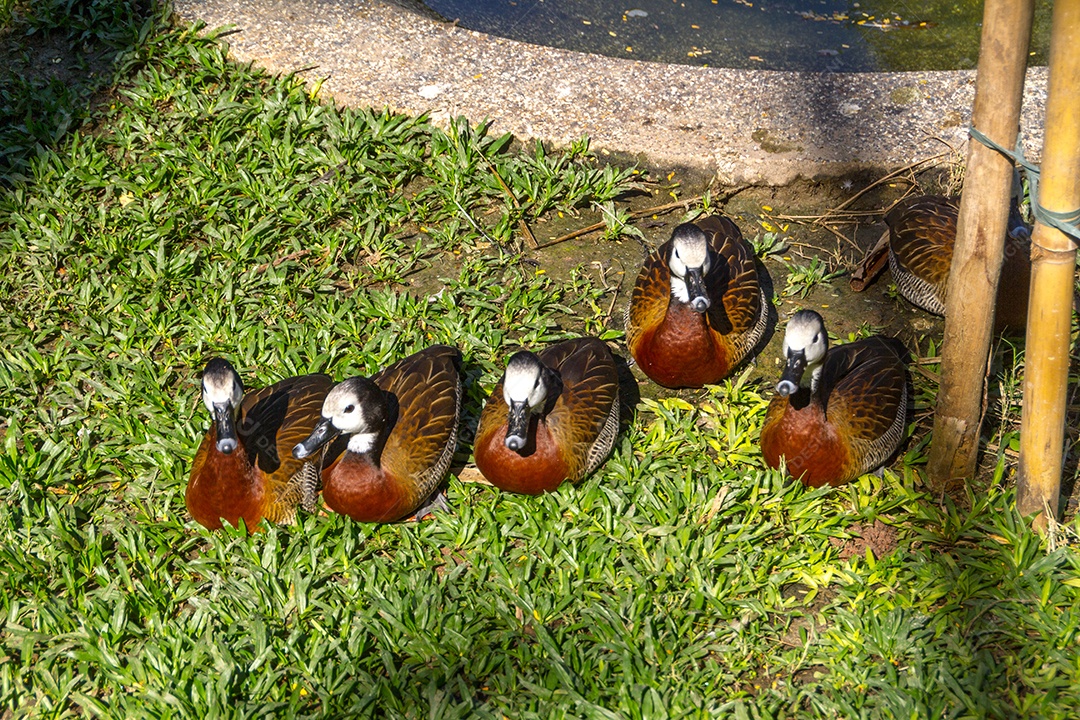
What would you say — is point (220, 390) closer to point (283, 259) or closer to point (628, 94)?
point (283, 259)

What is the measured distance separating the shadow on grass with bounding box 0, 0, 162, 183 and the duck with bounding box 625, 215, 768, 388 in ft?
12.1

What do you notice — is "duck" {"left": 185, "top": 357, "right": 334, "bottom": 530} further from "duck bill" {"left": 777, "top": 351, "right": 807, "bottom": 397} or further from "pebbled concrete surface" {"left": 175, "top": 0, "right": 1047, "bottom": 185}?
"pebbled concrete surface" {"left": 175, "top": 0, "right": 1047, "bottom": 185}

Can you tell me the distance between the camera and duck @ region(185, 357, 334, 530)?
4.02 meters

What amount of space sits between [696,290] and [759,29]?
388 cm

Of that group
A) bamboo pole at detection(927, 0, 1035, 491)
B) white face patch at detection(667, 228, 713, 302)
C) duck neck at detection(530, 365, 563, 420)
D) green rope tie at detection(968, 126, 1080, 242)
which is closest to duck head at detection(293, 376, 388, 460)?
duck neck at detection(530, 365, 563, 420)

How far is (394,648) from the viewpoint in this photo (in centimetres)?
380

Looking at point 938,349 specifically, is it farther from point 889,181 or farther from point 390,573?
point 390,573

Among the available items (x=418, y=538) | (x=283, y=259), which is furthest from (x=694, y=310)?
(x=283, y=259)

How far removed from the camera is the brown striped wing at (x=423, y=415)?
4.25 m

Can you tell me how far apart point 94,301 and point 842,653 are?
3.92 m

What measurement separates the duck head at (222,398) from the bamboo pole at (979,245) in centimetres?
270

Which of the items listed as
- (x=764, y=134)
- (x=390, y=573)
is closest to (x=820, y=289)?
(x=764, y=134)

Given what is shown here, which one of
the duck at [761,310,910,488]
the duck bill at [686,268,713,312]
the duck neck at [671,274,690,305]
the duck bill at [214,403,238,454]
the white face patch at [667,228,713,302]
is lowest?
the duck at [761,310,910,488]

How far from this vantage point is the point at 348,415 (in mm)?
4039
